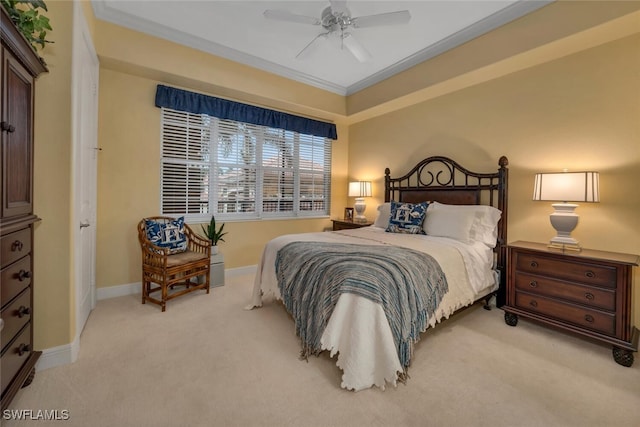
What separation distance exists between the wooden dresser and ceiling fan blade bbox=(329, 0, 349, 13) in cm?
198

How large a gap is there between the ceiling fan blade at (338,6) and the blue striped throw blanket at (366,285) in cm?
199

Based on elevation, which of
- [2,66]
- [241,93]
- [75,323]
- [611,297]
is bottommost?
[75,323]

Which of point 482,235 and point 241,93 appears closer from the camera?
point 482,235

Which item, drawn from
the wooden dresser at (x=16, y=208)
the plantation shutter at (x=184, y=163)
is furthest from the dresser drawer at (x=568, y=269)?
the plantation shutter at (x=184, y=163)

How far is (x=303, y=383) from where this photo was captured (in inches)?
67.8

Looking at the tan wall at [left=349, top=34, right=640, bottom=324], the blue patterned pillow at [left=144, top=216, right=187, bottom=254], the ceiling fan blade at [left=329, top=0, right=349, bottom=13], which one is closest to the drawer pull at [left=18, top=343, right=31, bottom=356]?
the blue patterned pillow at [left=144, top=216, right=187, bottom=254]

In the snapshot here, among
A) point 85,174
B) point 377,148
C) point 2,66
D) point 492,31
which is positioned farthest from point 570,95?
point 85,174

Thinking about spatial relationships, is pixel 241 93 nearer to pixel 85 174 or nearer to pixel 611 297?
pixel 85 174

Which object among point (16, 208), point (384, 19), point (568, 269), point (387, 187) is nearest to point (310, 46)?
point (384, 19)

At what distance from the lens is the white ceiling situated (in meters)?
2.58

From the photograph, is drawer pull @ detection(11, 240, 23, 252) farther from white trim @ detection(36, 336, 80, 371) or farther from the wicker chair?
the wicker chair

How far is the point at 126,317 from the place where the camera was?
261cm

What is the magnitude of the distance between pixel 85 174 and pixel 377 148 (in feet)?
12.4

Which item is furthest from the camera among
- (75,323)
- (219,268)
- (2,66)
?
(219,268)
